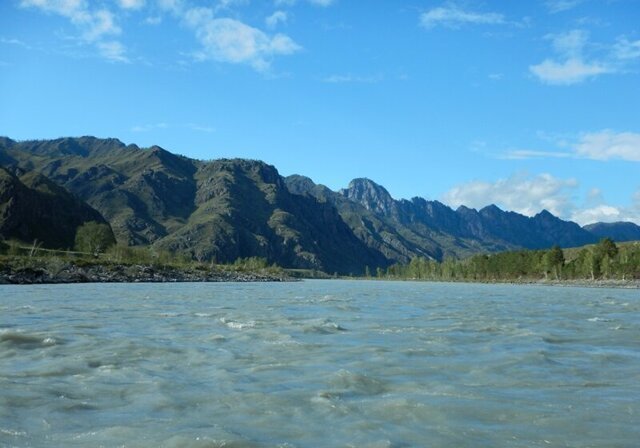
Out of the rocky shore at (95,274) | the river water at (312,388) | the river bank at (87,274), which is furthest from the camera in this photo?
the river bank at (87,274)

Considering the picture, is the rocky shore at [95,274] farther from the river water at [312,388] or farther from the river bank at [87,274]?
the river water at [312,388]

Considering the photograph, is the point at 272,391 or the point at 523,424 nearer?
the point at 523,424

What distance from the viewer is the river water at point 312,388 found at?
32.9ft

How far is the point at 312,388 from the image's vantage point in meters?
13.8

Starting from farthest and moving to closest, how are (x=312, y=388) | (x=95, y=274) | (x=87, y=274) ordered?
1. (x=95, y=274)
2. (x=87, y=274)
3. (x=312, y=388)

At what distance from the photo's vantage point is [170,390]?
13.3 m

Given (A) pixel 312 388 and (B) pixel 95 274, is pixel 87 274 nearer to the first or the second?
(B) pixel 95 274

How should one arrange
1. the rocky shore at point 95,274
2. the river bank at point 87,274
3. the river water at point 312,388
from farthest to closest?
Answer: the river bank at point 87,274 → the rocky shore at point 95,274 → the river water at point 312,388

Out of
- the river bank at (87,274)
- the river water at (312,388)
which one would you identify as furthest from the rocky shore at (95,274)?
the river water at (312,388)

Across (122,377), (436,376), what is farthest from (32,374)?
(436,376)

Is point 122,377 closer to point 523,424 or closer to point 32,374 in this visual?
point 32,374

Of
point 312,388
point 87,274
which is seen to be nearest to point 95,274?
point 87,274

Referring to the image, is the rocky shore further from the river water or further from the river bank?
the river water

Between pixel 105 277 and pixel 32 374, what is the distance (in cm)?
10786
